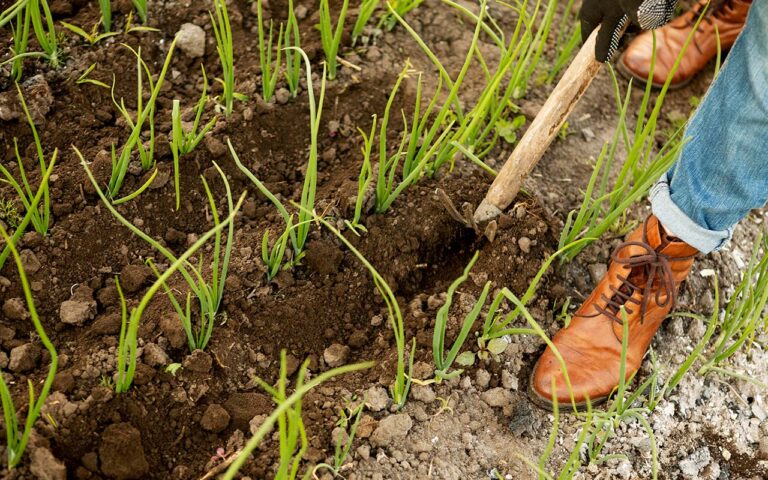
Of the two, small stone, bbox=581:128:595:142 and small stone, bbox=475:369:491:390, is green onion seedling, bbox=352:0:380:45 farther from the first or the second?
small stone, bbox=475:369:491:390

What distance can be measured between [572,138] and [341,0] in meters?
0.84

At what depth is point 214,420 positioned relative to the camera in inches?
59.9

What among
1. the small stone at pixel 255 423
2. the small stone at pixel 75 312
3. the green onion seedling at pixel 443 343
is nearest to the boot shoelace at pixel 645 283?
the green onion seedling at pixel 443 343

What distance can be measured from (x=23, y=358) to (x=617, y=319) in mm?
1336

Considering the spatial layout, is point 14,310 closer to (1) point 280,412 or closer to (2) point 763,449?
(1) point 280,412

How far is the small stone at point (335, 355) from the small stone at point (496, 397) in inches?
13.4

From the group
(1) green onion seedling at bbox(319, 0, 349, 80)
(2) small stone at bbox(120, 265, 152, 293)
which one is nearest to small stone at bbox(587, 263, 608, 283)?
(1) green onion seedling at bbox(319, 0, 349, 80)

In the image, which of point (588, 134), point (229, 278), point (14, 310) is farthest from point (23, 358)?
point (588, 134)

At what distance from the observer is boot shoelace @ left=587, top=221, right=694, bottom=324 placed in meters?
1.75

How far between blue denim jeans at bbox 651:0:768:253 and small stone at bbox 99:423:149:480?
4.11 feet

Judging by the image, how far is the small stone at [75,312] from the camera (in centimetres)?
160

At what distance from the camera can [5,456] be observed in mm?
1332

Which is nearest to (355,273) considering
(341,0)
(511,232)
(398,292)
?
(398,292)

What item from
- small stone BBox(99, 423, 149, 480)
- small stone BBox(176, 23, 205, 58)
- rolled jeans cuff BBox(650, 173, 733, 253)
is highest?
small stone BBox(176, 23, 205, 58)
